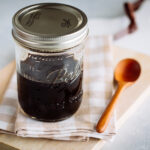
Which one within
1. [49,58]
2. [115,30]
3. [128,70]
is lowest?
[115,30]

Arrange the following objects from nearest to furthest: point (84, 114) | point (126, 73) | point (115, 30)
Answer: point (84, 114) < point (126, 73) < point (115, 30)

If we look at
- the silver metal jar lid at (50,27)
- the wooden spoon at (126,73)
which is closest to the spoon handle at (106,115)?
the wooden spoon at (126,73)

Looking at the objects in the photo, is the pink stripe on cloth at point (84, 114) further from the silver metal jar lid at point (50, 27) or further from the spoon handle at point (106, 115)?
the silver metal jar lid at point (50, 27)

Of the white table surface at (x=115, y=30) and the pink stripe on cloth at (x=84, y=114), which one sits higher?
the pink stripe on cloth at (x=84, y=114)

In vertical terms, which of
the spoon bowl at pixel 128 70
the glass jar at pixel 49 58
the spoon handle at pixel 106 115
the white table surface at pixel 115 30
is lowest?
the white table surface at pixel 115 30

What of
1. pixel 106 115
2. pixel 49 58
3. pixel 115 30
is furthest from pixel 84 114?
pixel 115 30

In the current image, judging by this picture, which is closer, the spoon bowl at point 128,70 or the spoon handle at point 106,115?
the spoon handle at point 106,115

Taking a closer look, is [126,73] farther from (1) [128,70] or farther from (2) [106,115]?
(2) [106,115]

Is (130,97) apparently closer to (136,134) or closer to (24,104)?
(136,134)

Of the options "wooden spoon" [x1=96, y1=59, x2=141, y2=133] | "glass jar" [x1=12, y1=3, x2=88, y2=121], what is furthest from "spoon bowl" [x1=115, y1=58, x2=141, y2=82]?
"glass jar" [x1=12, y1=3, x2=88, y2=121]
